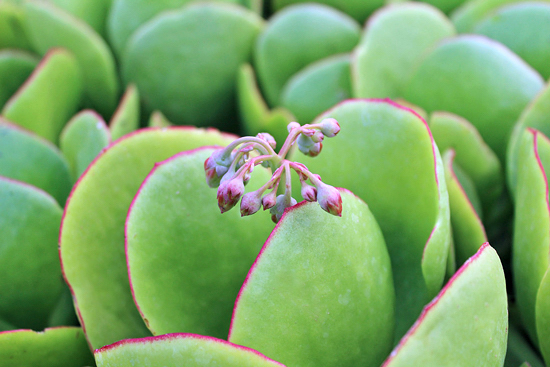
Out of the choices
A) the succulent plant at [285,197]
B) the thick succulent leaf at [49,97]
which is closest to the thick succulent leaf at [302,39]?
the succulent plant at [285,197]

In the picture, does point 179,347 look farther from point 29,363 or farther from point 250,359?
point 29,363

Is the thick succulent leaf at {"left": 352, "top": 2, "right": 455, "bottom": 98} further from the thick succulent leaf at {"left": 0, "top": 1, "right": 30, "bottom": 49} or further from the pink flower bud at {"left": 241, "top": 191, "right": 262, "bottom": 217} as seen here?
the thick succulent leaf at {"left": 0, "top": 1, "right": 30, "bottom": 49}

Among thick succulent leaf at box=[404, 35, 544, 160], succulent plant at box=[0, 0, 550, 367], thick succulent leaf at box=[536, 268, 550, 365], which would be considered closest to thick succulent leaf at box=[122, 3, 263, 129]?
succulent plant at box=[0, 0, 550, 367]

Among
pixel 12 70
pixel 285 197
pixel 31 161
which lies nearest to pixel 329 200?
pixel 285 197

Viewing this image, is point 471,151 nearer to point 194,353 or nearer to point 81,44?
point 194,353

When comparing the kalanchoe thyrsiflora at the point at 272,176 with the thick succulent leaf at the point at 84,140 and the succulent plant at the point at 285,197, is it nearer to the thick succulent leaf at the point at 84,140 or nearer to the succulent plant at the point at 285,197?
the succulent plant at the point at 285,197

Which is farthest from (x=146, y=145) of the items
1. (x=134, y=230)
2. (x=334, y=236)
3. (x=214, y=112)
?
(x=214, y=112)
